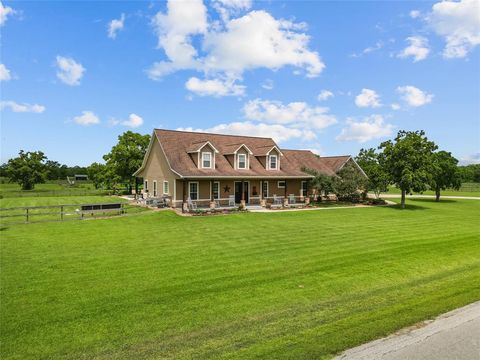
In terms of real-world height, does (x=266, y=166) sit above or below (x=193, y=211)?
above

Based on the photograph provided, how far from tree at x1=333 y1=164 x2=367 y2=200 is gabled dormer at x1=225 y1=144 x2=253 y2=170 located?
9.49 meters

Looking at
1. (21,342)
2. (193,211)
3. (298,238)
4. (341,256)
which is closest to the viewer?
(21,342)

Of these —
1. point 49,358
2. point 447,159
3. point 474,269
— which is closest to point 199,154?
point 474,269

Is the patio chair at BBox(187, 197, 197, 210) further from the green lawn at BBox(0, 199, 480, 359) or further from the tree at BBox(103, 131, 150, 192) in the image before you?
the tree at BBox(103, 131, 150, 192)

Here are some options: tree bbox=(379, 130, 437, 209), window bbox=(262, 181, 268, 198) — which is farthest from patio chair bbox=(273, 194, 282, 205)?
tree bbox=(379, 130, 437, 209)

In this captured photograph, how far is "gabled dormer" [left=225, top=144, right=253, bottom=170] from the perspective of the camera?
3158 centimetres

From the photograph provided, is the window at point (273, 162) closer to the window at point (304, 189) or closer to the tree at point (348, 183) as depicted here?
the window at point (304, 189)

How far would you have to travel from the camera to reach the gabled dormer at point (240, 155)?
31578mm

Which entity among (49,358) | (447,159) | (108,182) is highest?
(447,159)

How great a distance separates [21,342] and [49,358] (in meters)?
→ 1.01

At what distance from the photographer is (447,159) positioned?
4622 cm

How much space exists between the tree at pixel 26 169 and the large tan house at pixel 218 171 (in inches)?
1486

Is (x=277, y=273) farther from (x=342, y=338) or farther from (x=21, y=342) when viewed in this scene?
(x=21, y=342)

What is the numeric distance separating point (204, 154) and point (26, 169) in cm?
4911
